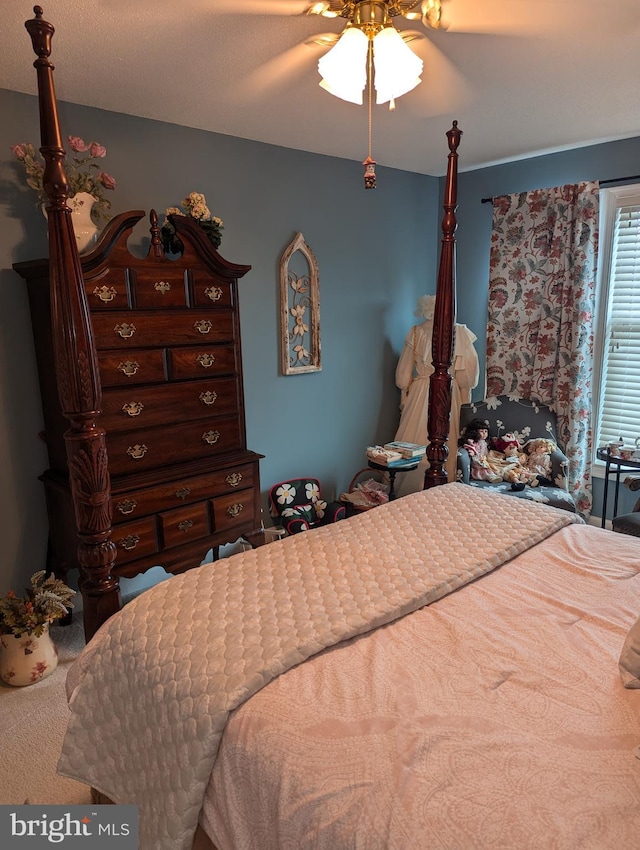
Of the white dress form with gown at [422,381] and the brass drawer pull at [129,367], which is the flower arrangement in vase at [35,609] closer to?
the brass drawer pull at [129,367]

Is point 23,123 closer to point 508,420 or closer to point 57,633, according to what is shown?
point 57,633

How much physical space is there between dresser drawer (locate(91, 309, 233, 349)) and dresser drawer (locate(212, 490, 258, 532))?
76 cm

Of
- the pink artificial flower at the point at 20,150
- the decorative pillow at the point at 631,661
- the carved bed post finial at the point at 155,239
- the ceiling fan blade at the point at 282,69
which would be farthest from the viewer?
the carved bed post finial at the point at 155,239

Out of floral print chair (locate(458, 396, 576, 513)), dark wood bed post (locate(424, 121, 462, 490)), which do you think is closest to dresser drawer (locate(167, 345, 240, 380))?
dark wood bed post (locate(424, 121, 462, 490))

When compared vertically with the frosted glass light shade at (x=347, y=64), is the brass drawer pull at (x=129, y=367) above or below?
below

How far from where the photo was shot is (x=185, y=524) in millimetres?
2607

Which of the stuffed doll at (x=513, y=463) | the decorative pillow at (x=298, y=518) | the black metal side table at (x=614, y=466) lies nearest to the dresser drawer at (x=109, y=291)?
the decorative pillow at (x=298, y=518)

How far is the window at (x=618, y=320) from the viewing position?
341 cm

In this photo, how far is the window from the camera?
11.2ft

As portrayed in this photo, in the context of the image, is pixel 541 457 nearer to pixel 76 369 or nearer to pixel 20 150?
pixel 76 369

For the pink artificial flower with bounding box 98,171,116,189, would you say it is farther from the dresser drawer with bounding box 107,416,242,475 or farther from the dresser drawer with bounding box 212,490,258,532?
the dresser drawer with bounding box 212,490,258,532

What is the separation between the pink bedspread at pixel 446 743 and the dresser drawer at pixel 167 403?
1.53 metres

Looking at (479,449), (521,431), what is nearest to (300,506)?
(479,449)

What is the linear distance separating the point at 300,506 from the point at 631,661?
2.49 meters
